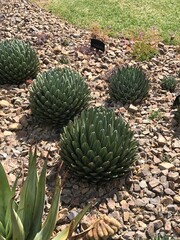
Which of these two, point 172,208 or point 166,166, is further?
point 166,166

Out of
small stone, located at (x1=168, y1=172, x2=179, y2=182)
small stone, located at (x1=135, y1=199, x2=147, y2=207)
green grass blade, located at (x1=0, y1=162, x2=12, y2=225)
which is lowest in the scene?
small stone, located at (x1=135, y1=199, x2=147, y2=207)

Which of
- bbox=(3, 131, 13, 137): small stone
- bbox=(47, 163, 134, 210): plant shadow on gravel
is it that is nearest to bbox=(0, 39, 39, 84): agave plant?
bbox=(3, 131, 13, 137): small stone

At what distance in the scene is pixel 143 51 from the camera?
29.8ft

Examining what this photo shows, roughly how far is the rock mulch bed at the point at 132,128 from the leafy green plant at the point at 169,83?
15 cm

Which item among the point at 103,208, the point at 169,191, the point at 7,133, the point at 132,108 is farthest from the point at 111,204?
the point at 132,108

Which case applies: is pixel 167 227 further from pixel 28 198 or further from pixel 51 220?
pixel 28 198

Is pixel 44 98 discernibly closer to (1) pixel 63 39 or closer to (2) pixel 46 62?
(2) pixel 46 62

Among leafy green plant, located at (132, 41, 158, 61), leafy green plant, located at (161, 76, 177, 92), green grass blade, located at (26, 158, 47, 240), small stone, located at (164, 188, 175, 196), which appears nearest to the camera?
green grass blade, located at (26, 158, 47, 240)

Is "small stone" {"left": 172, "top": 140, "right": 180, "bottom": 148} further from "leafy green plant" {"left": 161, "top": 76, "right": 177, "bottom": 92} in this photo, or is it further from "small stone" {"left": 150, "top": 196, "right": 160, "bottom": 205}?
"leafy green plant" {"left": 161, "top": 76, "right": 177, "bottom": 92}

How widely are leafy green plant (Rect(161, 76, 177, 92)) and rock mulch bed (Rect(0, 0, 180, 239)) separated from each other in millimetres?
148

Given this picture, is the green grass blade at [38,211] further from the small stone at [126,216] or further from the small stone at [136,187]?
the small stone at [136,187]

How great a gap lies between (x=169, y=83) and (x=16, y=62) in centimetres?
300

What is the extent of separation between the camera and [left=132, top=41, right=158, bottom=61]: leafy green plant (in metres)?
9.02

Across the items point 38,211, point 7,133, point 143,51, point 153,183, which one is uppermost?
point 143,51
